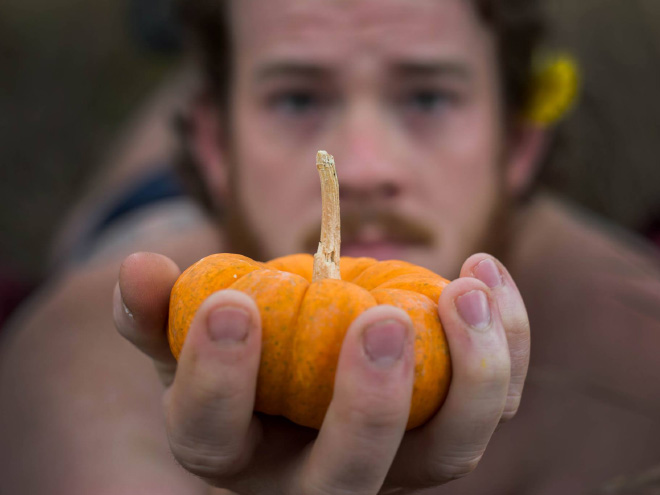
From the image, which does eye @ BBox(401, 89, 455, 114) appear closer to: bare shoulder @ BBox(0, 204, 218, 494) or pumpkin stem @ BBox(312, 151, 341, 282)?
bare shoulder @ BBox(0, 204, 218, 494)

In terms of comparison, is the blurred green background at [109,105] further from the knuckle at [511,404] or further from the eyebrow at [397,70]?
the knuckle at [511,404]

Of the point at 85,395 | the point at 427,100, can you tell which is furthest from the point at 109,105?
the point at 427,100

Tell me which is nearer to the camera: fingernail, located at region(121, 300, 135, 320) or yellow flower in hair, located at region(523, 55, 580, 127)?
fingernail, located at region(121, 300, 135, 320)

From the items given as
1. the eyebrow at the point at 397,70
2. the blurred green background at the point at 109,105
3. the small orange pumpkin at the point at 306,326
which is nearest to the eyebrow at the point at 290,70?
the eyebrow at the point at 397,70

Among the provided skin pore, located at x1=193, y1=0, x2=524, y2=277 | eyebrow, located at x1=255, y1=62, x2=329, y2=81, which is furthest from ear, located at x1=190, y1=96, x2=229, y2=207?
eyebrow, located at x1=255, y1=62, x2=329, y2=81

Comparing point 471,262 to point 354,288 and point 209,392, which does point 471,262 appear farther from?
point 209,392

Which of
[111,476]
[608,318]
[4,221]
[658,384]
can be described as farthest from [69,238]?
[658,384]
